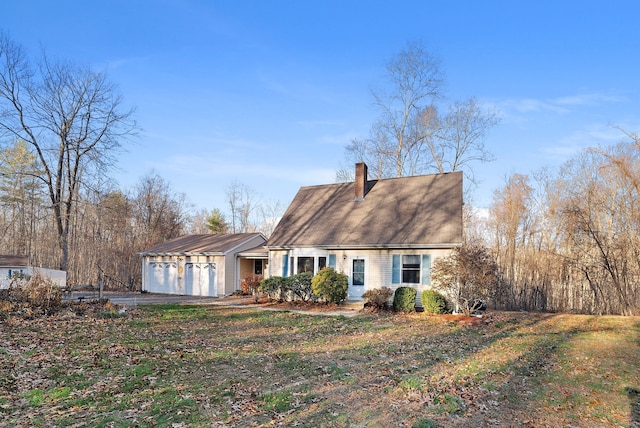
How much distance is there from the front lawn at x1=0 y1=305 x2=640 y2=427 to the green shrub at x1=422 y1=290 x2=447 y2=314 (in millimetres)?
2294

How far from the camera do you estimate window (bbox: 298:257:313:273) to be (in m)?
17.9

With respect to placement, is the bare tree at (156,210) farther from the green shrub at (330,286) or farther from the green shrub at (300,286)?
Result: the green shrub at (330,286)

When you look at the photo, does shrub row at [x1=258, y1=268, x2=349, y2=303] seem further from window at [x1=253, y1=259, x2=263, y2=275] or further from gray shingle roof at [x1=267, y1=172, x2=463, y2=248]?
window at [x1=253, y1=259, x2=263, y2=275]

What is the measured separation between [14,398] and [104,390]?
111cm

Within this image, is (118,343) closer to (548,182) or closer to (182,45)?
(182,45)

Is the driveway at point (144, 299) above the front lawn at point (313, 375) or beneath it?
beneath

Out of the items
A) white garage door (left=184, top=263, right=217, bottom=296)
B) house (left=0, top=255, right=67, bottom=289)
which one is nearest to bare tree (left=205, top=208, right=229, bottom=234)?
white garage door (left=184, top=263, right=217, bottom=296)

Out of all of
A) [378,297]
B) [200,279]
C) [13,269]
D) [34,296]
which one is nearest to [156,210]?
[13,269]

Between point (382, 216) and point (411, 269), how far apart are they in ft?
10.2

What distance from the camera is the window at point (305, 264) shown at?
17.9 meters

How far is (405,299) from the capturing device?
14500mm

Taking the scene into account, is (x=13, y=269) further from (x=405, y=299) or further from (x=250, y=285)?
(x=405, y=299)

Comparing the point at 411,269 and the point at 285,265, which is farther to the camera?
the point at 285,265

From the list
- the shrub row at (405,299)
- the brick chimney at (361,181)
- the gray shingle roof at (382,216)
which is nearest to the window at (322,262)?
the gray shingle roof at (382,216)
